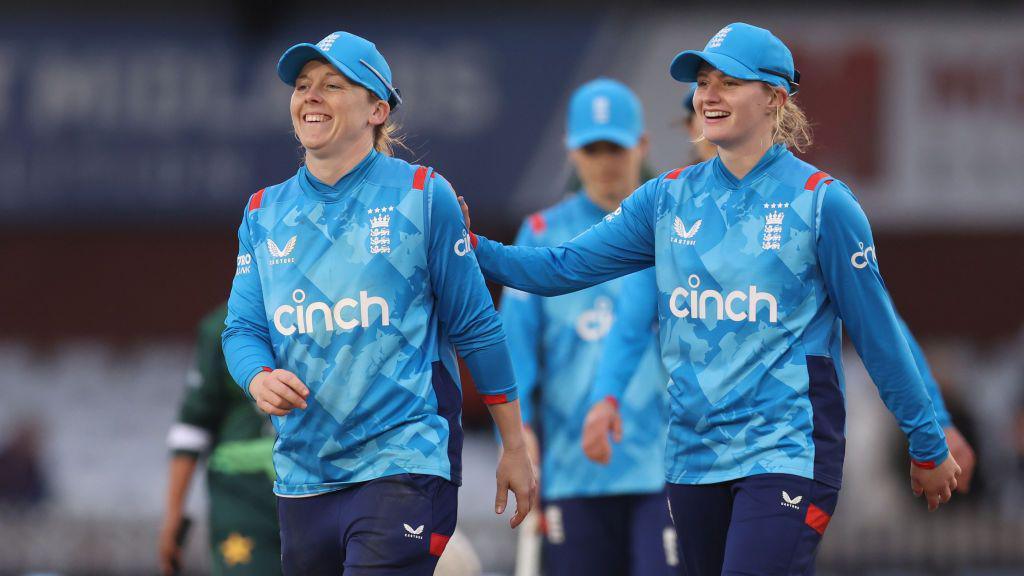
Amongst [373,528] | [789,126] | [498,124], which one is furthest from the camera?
[498,124]

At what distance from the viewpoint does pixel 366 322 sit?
14.7 ft

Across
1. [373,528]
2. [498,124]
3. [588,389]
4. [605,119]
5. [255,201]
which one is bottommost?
[373,528]

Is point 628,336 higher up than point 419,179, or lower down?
lower down

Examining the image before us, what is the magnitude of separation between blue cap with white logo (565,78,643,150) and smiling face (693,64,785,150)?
2.13 meters

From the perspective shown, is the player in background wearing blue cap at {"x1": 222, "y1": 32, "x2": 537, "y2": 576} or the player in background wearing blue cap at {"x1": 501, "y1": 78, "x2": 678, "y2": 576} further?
the player in background wearing blue cap at {"x1": 501, "y1": 78, "x2": 678, "y2": 576}

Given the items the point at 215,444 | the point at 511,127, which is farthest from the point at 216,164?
the point at 215,444

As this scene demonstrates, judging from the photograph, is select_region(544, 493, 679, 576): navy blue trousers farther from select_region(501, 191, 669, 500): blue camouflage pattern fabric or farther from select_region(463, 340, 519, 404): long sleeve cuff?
select_region(463, 340, 519, 404): long sleeve cuff

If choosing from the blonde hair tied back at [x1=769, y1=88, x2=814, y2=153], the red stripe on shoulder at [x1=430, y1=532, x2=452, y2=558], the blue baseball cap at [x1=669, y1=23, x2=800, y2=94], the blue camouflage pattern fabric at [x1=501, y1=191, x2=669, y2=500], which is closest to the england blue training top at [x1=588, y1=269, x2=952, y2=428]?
the blue camouflage pattern fabric at [x1=501, y1=191, x2=669, y2=500]

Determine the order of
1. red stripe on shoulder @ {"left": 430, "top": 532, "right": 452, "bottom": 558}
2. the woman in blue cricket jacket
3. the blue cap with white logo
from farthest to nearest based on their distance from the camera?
→ the blue cap with white logo, the woman in blue cricket jacket, red stripe on shoulder @ {"left": 430, "top": 532, "right": 452, "bottom": 558}

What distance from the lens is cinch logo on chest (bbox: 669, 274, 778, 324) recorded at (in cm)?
451

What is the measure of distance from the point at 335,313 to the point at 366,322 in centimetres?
9

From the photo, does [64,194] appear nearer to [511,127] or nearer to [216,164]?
[216,164]

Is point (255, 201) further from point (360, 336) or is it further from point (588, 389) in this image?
point (588, 389)

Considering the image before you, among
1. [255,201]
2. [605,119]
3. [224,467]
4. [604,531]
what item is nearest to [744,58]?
[255,201]
